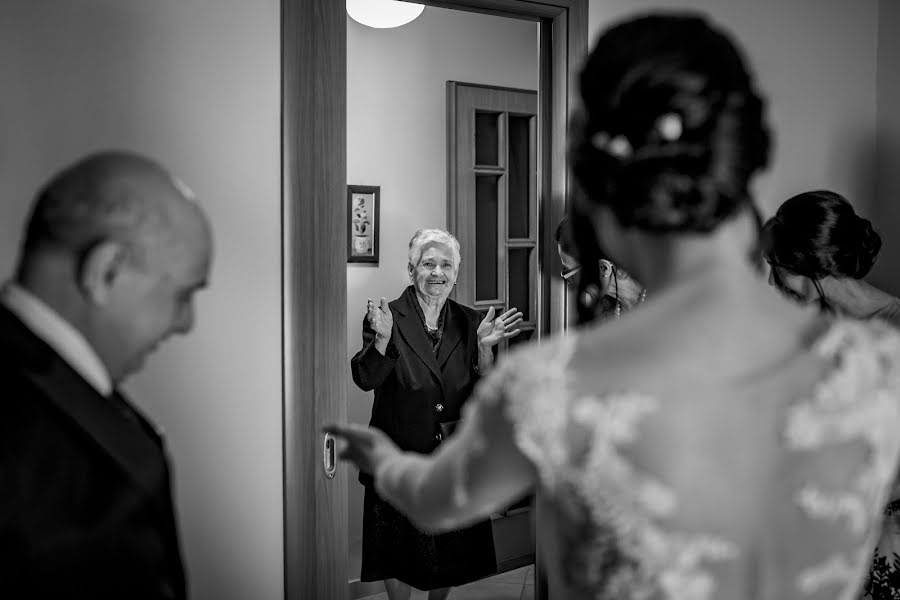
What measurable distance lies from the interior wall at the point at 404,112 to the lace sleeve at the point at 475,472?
118 centimetres

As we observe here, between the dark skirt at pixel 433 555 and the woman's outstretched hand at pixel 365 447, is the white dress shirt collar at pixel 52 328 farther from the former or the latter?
the dark skirt at pixel 433 555

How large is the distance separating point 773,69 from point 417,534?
1.88 m

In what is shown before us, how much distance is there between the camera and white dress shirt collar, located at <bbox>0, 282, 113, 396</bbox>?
0.88m

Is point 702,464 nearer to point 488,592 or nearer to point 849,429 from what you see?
point 849,429

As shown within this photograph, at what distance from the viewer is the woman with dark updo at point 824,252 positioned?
1.95m

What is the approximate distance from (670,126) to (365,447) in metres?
0.55

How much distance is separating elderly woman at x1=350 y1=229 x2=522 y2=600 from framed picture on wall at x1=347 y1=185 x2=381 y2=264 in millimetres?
146

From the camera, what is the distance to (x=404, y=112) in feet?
6.99

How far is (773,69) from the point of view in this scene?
2605 millimetres

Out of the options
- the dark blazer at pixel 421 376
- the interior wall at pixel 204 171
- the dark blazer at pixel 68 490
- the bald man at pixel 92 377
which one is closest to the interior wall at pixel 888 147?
the dark blazer at pixel 421 376

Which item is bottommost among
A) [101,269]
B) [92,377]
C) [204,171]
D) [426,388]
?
[426,388]

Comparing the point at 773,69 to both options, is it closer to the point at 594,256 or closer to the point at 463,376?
the point at 463,376

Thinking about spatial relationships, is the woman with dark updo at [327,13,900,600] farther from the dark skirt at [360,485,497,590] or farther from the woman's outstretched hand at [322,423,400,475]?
the dark skirt at [360,485,497,590]

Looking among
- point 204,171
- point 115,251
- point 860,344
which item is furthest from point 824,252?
point 115,251
